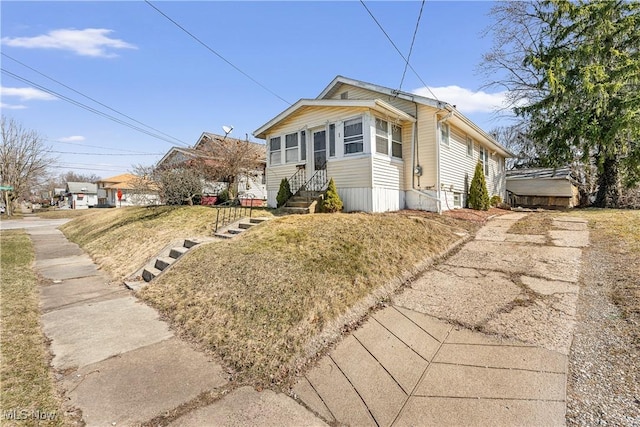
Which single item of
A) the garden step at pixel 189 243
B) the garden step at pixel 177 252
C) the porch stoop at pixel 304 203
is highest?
the porch stoop at pixel 304 203

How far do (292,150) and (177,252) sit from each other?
22.4ft

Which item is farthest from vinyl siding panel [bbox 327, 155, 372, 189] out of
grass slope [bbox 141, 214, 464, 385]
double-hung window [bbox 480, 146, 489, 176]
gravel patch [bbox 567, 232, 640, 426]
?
double-hung window [bbox 480, 146, 489, 176]

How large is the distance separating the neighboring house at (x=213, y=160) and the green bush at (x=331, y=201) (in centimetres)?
944

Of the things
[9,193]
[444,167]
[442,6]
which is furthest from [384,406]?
[9,193]

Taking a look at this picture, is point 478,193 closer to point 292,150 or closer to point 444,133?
point 444,133

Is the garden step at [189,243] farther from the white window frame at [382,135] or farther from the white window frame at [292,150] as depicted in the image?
the white window frame at [382,135]

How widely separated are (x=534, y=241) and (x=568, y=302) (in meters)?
3.50

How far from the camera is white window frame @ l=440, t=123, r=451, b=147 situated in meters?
11.5

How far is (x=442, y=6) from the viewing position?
7945 millimetres

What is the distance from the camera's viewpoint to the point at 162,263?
7137 millimetres

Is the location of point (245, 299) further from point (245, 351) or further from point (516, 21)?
point (516, 21)

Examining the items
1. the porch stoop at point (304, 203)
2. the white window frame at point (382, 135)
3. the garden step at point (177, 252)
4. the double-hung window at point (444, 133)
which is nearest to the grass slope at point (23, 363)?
the garden step at point (177, 252)

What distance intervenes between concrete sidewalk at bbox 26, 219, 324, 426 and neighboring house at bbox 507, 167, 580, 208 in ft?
72.7

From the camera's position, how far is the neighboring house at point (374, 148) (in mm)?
10266
